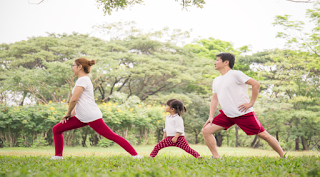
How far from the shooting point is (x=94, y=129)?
464cm

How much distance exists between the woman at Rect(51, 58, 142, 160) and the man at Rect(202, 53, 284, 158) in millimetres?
1724

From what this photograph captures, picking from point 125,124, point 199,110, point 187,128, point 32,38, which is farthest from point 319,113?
point 32,38

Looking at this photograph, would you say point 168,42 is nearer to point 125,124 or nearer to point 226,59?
point 125,124

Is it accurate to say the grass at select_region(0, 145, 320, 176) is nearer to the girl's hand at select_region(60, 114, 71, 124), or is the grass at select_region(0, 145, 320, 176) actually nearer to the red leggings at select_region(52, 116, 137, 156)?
the red leggings at select_region(52, 116, 137, 156)

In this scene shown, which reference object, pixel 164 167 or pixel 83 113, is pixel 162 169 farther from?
pixel 83 113

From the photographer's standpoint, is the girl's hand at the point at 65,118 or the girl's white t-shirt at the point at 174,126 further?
the girl's white t-shirt at the point at 174,126

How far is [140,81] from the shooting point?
20.0m

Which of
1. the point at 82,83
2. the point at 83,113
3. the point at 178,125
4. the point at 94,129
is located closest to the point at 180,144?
the point at 178,125

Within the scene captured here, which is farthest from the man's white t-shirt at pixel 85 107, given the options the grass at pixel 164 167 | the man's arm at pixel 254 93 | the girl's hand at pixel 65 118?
the man's arm at pixel 254 93

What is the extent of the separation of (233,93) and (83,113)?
2.64 meters

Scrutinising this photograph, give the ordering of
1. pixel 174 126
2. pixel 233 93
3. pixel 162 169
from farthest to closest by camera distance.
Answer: pixel 174 126, pixel 233 93, pixel 162 169

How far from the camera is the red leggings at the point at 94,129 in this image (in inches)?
179

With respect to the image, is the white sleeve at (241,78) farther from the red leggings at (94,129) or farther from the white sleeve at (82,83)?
the white sleeve at (82,83)

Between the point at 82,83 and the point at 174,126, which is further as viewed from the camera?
the point at 174,126
